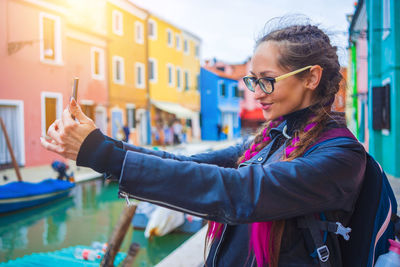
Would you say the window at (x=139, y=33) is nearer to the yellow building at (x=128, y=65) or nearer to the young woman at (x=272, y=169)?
the yellow building at (x=128, y=65)

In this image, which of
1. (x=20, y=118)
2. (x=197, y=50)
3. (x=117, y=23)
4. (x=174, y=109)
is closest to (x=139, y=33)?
(x=197, y=50)

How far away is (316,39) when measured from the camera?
93cm

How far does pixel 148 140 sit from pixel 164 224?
33.9 feet

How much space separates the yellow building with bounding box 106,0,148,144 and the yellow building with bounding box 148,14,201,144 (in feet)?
2.21

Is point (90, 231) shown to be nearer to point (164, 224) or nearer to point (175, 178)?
point (164, 224)

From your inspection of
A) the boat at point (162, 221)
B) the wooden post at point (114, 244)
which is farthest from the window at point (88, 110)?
the wooden post at point (114, 244)

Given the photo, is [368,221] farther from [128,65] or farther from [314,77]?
[128,65]

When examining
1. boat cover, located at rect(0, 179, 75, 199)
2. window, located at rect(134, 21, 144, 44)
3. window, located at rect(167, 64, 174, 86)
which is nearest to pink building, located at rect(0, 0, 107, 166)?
boat cover, located at rect(0, 179, 75, 199)

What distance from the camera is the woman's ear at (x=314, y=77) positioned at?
91cm

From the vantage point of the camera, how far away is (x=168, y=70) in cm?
1409

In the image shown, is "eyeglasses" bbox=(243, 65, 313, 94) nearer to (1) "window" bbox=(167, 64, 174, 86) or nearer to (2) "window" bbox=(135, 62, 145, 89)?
(2) "window" bbox=(135, 62, 145, 89)

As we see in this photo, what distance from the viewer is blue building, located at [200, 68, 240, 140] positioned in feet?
61.3

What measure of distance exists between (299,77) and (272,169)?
0.99ft

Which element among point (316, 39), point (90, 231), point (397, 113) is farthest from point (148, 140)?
point (316, 39)
